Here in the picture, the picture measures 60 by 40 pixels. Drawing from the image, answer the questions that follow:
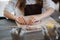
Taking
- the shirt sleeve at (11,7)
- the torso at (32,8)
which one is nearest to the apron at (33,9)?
the torso at (32,8)

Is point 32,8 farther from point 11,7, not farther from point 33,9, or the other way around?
point 11,7

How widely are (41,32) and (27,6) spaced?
1.64 feet

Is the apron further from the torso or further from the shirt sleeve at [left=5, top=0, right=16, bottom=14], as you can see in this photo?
the shirt sleeve at [left=5, top=0, right=16, bottom=14]

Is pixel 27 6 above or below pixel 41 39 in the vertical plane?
above

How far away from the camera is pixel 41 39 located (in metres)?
0.96

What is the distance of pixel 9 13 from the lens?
4.87ft

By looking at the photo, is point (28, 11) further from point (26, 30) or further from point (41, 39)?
point (41, 39)

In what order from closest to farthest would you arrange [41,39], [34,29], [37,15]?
1. [41,39]
2. [34,29]
3. [37,15]

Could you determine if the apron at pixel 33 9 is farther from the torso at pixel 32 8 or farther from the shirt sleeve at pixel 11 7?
the shirt sleeve at pixel 11 7

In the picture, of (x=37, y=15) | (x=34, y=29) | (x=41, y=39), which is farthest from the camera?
(x=37, y=15)

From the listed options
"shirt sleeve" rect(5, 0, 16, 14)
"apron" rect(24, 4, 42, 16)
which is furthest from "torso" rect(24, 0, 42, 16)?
"shirt sleeve" rect(5, 0, 16, 14)

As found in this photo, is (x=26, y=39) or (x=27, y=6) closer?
(x=26, y=39)

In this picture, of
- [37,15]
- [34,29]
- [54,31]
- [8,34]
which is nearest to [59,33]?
[54,31]

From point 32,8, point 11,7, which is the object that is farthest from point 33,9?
point 11,7
